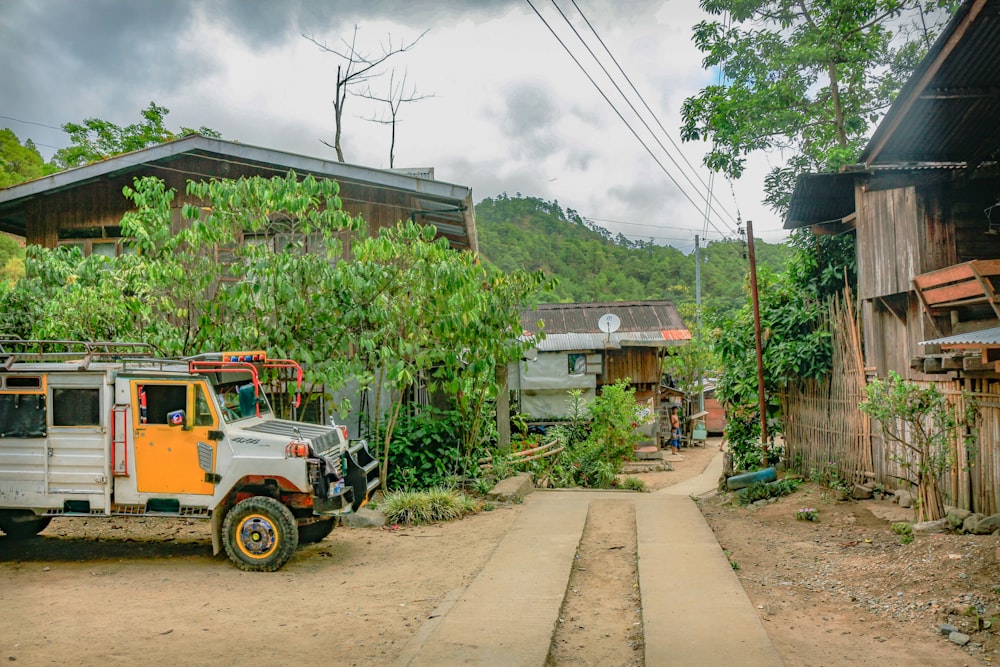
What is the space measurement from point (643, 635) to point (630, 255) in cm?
5130

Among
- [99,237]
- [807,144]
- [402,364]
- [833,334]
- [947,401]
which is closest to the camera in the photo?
[947,401]

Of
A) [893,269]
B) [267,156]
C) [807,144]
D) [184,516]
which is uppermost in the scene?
[807,144]

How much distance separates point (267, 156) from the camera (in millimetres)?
12711

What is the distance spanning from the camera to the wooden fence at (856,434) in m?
7.90

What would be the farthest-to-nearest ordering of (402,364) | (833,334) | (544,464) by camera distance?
(544,464) < (833,334) < (402,364)

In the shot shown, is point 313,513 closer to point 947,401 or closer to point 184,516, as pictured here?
point 184,516

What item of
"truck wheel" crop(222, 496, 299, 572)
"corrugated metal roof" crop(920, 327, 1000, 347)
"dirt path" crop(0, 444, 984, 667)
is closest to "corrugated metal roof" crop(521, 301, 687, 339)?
"dirt path" crop(0, 444, 984, 667)

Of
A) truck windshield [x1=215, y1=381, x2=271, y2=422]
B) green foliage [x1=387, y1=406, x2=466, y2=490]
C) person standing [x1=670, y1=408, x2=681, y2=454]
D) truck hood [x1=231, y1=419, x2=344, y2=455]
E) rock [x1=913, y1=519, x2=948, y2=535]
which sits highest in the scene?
truck windshield [x1=215, y1=381, x2=271, y2=422]

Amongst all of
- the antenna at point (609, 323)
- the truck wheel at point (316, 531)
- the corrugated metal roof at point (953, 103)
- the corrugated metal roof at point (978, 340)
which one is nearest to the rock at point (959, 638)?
the corrugated metal roof at point (978, 340)

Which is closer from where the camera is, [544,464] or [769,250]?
[544,464]

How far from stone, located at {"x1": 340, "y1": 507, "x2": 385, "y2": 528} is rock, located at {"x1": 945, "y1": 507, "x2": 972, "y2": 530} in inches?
269

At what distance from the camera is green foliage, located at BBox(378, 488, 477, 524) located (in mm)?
9914

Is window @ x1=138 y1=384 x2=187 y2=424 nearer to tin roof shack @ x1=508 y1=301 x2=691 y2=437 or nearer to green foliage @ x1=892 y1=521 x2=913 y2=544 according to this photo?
green foliage @ x1=892 y1=521 x2=913 y2=544

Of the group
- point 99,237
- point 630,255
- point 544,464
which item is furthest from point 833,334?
point 630,255
